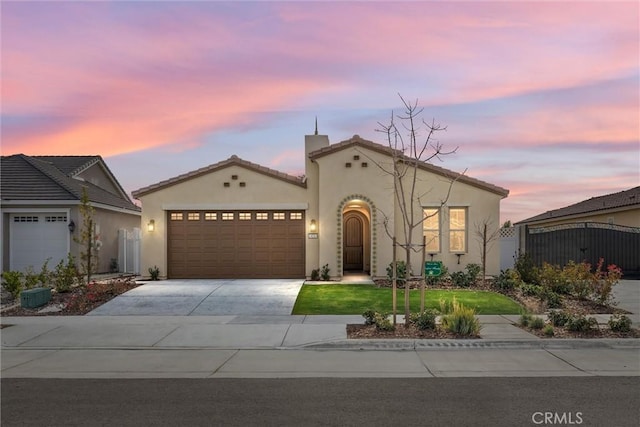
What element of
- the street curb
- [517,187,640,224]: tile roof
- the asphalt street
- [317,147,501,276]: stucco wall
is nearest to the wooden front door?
[317,147,501,276]: stucco wall

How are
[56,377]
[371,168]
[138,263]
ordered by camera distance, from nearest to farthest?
[56,377], [371,168], [138,263]

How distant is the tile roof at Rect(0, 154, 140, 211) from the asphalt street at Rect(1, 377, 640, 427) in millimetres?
15197

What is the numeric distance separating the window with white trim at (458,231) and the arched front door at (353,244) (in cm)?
460

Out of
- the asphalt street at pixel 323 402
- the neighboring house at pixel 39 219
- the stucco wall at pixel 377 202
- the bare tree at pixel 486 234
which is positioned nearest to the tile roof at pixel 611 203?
the bare tree at pixel 486 234

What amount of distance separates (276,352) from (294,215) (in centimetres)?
1010

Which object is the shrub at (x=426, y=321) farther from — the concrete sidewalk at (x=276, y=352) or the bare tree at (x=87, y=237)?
the bare tree at (x=87, y=237)

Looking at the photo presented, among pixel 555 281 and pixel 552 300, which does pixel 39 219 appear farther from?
pixel 555 281

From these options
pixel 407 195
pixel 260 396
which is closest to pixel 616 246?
pixel 407 195

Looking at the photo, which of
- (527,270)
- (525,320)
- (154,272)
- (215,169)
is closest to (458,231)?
(527,270)

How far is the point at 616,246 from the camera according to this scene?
2058 centimetres

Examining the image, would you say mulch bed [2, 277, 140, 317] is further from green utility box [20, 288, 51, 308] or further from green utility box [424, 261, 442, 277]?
green utility box [424, 261, 442, 277]

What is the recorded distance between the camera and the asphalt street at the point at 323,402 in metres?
5.52

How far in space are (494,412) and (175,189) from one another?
1551cm

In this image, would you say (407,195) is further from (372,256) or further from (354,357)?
(354,357)
